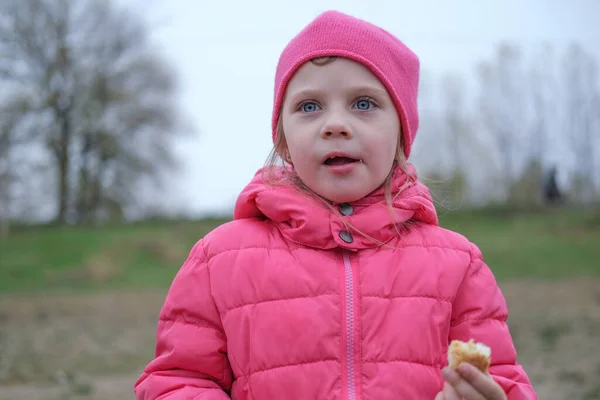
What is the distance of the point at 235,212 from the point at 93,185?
15698 millimetres

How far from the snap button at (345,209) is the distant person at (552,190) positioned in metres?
14.9

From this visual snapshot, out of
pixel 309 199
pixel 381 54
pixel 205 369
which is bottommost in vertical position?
pixel 205 369

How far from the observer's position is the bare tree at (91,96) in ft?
52.2

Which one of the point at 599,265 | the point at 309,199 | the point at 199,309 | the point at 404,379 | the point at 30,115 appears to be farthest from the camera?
the point at 30,115

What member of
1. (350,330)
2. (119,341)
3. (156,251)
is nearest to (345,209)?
(350,330)

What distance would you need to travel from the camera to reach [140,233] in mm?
11898

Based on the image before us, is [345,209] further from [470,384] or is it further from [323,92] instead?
[470,384]

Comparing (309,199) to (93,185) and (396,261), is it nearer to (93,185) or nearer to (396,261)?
(396,261)

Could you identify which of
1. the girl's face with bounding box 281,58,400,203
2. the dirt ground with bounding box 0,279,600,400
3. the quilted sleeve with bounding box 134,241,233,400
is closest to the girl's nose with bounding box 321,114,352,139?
the girl's face with bounding box 281,58,400,203

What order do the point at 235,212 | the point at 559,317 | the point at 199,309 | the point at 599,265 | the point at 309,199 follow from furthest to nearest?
1. the point at 599,265
2. the point at 559,317
3. the point at 235,212
4. the point at 309,199
5. the point at 199,309

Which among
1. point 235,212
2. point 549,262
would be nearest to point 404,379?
point 235,212

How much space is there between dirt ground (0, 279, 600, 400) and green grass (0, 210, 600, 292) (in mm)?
898

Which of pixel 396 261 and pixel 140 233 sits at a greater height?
pixel 396 261

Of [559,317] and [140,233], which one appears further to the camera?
[140,233]
